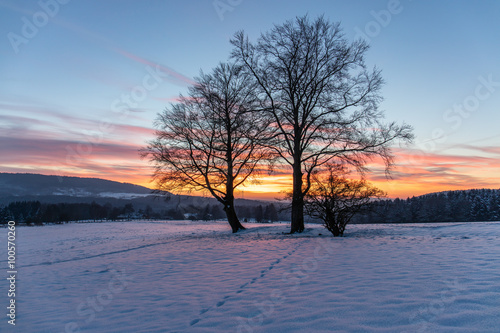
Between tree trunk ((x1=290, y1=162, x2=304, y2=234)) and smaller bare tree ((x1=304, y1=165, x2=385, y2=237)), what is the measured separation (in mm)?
599

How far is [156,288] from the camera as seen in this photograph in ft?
19.4

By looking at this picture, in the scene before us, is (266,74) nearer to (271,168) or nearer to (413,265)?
(271,168)

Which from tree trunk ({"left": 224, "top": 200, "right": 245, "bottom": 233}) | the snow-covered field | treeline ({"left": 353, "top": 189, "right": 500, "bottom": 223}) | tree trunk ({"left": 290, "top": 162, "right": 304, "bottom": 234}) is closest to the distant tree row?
tree trunk ({"left": 224, "top": 200, "right": 245, "bottom": 233})

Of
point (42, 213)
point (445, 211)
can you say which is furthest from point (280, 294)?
point (42, 213)

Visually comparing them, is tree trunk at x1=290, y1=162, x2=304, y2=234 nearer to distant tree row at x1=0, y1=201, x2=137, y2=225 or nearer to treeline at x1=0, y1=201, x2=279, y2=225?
treeline at x1=0, y1=201, x2=279, y2=225

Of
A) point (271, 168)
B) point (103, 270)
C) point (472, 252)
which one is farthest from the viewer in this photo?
point (271, 168)

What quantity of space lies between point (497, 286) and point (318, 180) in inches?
389

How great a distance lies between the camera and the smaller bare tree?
1298 cm

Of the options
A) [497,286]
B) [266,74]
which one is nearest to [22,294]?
[497,286]

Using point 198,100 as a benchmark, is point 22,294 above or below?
below

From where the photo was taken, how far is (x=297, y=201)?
14547mm

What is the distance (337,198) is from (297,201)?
7.24 feet

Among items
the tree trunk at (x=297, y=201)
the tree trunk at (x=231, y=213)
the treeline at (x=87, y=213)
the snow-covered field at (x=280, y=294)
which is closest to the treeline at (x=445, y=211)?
the treeline at (x=87, y=213)

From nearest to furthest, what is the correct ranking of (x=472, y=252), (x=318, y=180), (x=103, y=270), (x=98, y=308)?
(x=98, y=308)
(x=472, y=252)
(x=103, y=270)
(x=318, y=180)
